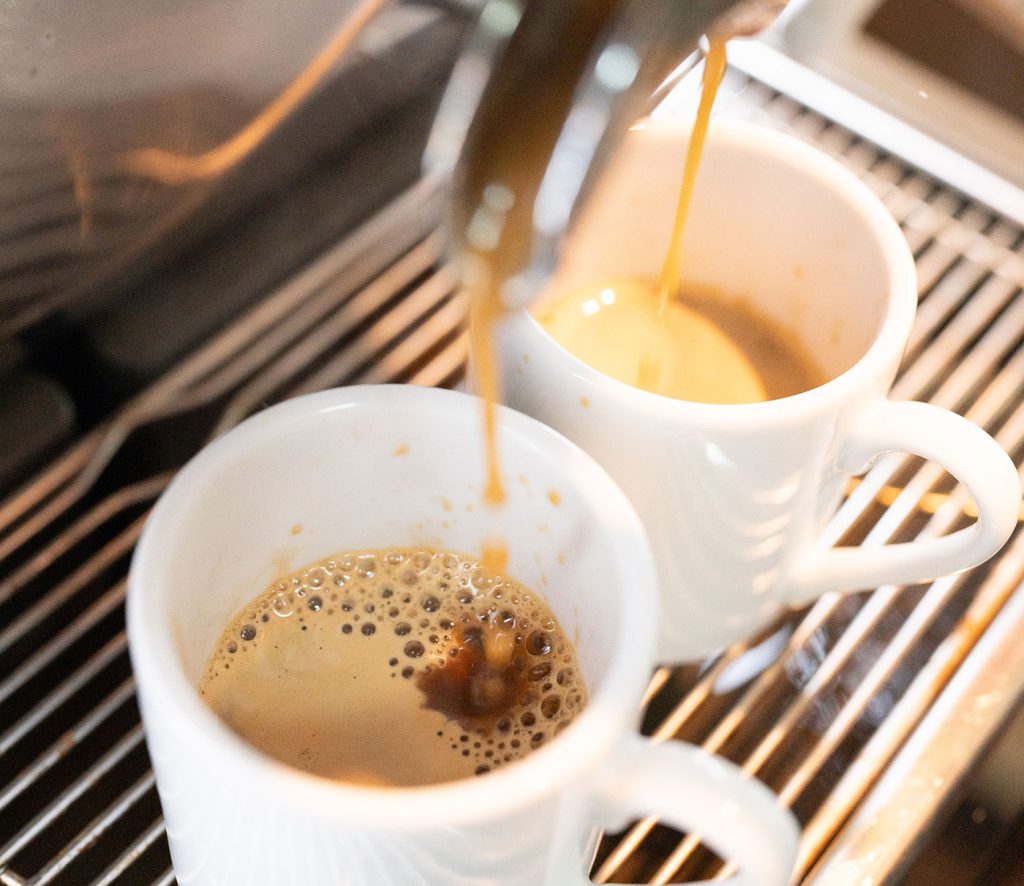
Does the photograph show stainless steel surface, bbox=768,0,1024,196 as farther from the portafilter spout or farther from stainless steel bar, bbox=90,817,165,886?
stainless steel bar, bbox=90,817,165,886

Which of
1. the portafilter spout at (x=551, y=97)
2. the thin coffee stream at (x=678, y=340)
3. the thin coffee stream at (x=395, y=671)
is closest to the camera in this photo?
the portafilter spout at (x=551, y=97)

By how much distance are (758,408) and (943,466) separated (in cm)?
7

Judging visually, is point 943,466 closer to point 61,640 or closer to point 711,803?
point 711,803

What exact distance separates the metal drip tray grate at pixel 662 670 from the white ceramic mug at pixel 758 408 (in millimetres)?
34

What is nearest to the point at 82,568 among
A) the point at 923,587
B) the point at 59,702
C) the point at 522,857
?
the point at 59,702

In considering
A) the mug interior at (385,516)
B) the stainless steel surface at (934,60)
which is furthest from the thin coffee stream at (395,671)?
the stainless steel surface at (934,60)

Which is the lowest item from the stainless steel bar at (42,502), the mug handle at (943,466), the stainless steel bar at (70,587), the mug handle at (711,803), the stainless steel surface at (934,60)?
the mug handle at (711,803)

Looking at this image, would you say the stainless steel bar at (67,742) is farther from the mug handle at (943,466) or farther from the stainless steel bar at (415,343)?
the mug handle at (943,466)

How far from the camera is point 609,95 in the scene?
29 centimetres

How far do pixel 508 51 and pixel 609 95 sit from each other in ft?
0.09

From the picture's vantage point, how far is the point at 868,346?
0.49 m

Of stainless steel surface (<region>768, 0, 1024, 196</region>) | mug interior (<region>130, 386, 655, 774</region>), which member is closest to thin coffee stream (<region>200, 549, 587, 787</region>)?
mug interior (<region>130, 386, 655, 774</region>)

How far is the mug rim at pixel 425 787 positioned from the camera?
308mm

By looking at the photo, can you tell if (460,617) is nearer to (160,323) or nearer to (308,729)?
(308,729)
